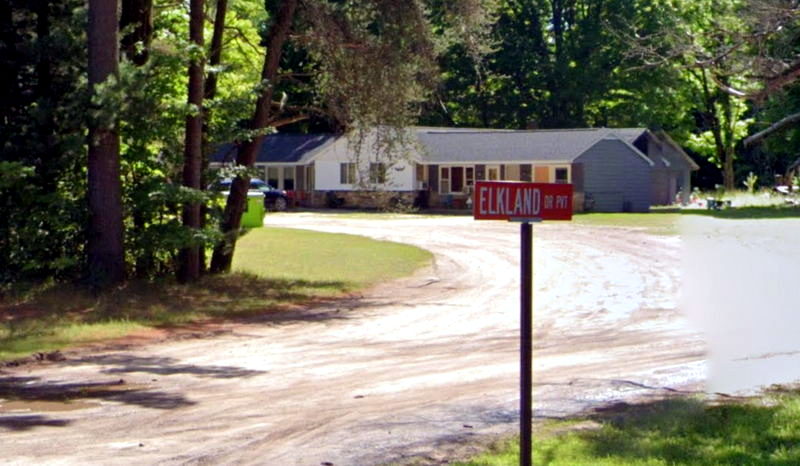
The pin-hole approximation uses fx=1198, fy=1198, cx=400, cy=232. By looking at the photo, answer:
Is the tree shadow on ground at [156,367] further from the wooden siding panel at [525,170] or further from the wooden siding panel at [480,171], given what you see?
the wooden siding panel at [480,171]

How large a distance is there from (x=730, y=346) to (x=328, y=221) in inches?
1659

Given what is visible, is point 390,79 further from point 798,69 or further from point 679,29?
point 798,69

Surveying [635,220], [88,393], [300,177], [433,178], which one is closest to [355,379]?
[88,393]

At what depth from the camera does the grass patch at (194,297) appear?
18.2 metres

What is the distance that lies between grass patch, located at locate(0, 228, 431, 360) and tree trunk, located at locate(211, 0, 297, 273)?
0.57 meters

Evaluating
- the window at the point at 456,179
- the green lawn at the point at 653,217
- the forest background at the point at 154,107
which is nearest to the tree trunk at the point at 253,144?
the forest background at the point at 154,107

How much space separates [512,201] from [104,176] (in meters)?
16.0

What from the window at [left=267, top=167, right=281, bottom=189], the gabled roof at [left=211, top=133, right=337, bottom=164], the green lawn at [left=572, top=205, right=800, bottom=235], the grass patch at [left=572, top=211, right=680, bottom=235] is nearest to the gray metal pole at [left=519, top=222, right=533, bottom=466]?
the green lawn at [left=572, top=205, right=800, bottom=235]

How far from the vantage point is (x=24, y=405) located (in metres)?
12.4

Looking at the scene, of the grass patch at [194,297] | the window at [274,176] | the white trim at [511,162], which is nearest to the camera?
the grass patch at [194,297]

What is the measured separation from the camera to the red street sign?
6.96 meters

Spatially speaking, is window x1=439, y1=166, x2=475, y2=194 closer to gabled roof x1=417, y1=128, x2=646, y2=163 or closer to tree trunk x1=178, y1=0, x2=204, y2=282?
gabled roof x1=417, y1=128, x2=646, y2=163

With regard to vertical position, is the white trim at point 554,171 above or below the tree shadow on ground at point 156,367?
above

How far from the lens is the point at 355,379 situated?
13.9m
